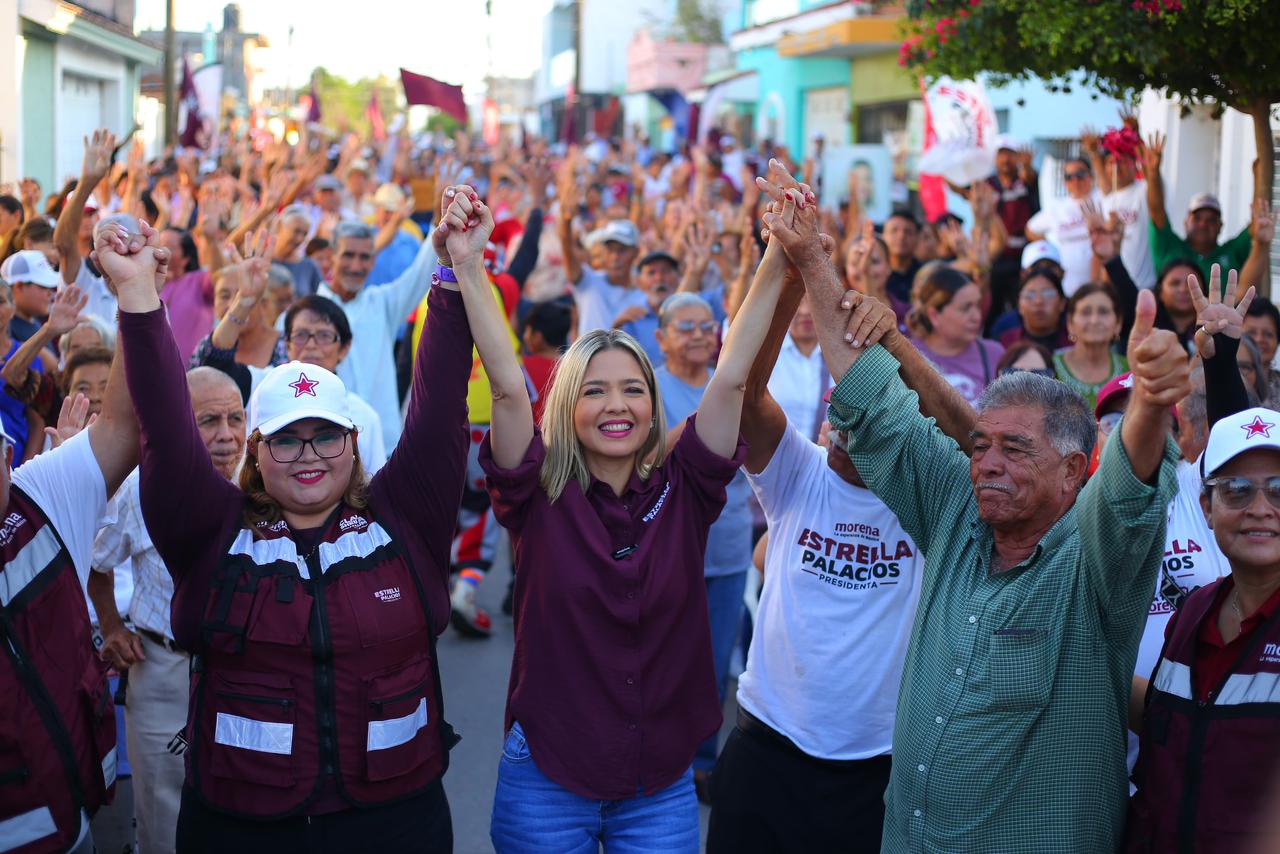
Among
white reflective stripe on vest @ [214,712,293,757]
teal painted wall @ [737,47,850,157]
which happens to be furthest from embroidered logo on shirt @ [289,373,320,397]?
teal painted wall @ [737,47,850,157]

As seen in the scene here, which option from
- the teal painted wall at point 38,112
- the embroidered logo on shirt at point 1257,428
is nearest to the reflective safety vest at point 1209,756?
the embroidered logo on shirt at point 1257,428

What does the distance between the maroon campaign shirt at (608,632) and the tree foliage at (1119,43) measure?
4.26m

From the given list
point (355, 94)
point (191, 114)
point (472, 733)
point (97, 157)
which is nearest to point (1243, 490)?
point (472, 733)

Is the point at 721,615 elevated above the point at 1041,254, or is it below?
below

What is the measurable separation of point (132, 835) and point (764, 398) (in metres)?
2.90

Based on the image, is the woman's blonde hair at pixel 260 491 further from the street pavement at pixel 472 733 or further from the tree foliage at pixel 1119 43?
the tree foliage at pixel 1119 43

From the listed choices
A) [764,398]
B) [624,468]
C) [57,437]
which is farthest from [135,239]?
[764,398]

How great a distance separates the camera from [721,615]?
20.0 ft

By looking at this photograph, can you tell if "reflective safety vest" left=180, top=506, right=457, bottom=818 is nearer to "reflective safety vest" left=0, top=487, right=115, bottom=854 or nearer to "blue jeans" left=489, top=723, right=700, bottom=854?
"reflective safety vest" left=0, top=487, right=115, bottom=854

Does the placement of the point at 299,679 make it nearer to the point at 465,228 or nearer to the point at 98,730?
the point at 98,730

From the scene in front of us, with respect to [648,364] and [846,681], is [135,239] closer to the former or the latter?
[648,364]

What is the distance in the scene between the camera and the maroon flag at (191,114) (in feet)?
66.2

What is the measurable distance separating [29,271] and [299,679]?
4930 millimetres

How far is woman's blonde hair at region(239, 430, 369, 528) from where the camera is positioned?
3.50 meters
